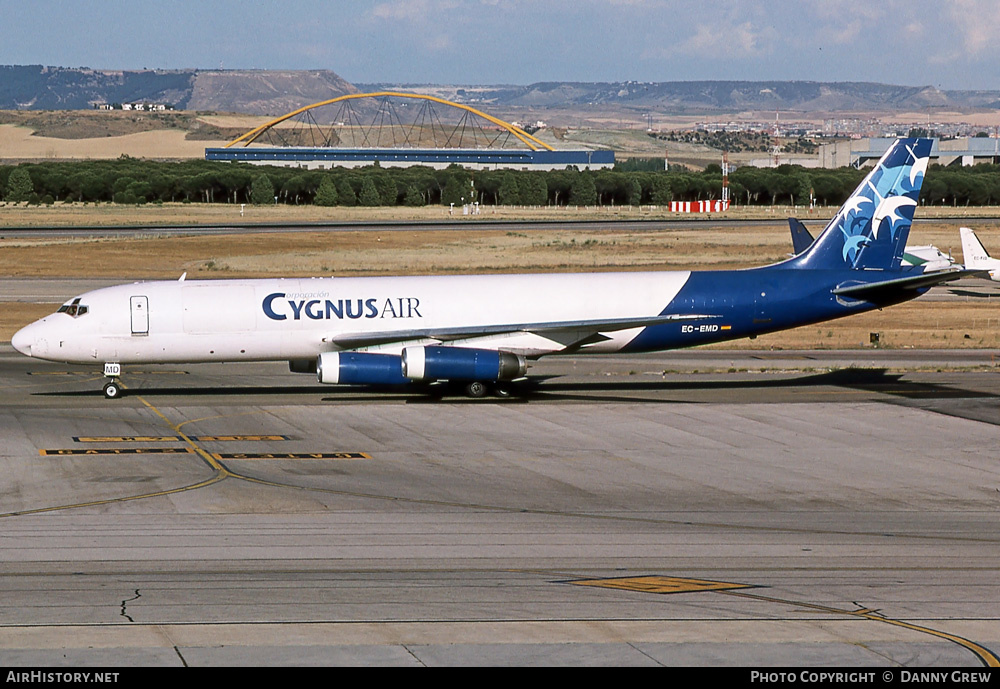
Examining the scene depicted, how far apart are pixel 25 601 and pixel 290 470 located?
1235 cm

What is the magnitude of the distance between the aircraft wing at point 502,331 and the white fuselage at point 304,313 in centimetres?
19

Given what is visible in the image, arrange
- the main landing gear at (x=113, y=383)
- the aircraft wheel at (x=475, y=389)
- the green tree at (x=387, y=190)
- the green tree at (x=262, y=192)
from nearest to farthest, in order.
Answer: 1. the main landing gear at (x=113, y=383)
2. the aircraft wheel at (x=475, y=389)
3. the green tree at (x=387, y=190)
4. the green tree at (x=262, y=192)

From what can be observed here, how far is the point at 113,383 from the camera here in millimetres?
43594

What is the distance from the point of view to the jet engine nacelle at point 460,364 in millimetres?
41188

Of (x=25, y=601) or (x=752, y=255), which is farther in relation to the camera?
(x=752, y=255)

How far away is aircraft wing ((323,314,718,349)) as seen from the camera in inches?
1676

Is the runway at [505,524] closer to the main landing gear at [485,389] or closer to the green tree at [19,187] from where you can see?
the main landing gear at [485,389]

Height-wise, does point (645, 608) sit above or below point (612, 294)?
below

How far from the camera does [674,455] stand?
33969 mm

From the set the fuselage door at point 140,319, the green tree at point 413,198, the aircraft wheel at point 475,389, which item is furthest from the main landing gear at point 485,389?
the green tree at point 413,198

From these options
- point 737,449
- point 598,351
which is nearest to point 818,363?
point 598,351

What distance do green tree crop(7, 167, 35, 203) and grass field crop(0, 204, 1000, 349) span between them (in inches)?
1637

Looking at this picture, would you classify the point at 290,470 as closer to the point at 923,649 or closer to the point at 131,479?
the point at 131,479

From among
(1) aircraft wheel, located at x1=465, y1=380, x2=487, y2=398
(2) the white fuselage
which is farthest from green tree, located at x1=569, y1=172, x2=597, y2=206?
(1) aircraft wheel, located at x1=465, y1=380, x2=487, y2=398
